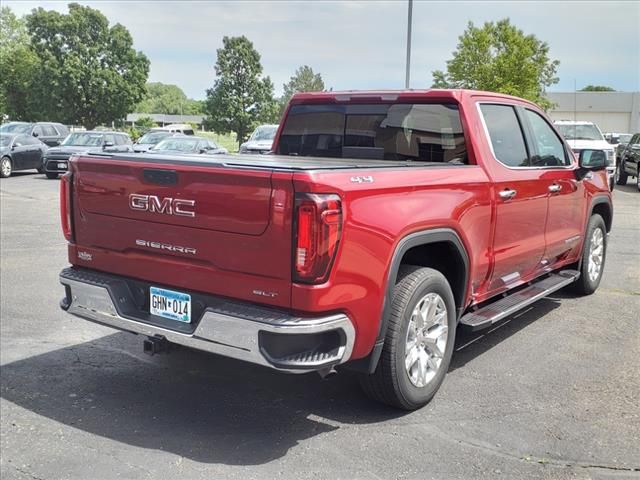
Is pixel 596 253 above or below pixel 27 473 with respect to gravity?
above

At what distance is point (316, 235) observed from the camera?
10.8ft

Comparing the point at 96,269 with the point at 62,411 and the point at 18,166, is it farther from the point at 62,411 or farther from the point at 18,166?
the point at 18,166

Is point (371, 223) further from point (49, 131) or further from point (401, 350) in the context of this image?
point (49, 131)

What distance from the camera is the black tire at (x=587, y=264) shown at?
6738 millimetres

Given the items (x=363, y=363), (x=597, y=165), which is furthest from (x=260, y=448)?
(x=597, y=165)

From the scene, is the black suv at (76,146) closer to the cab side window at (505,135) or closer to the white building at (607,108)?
the cab side window at (505,135)

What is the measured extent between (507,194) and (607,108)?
77.2 m

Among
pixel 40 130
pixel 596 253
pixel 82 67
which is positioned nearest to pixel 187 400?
pixel 596 253

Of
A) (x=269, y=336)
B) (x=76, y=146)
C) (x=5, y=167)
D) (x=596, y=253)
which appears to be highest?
(x=76, y=146)

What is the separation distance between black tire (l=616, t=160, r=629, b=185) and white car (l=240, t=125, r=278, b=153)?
38.7 feet

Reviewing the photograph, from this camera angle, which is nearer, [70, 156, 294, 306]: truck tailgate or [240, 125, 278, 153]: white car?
[70, 156, 294, 306]: truck tailgate

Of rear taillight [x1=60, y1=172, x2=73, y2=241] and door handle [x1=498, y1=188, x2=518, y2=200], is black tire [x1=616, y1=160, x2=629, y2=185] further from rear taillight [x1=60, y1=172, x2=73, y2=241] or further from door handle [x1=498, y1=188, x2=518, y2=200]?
rear taillight [x1=60, y1=172, x2=73, y2=241]

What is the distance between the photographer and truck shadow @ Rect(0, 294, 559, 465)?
3.74 metres

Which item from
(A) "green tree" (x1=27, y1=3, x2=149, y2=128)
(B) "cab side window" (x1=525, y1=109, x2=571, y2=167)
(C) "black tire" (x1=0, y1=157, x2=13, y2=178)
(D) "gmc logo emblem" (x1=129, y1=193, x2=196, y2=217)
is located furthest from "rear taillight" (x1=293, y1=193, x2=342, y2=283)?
(A) "green tree" (x1=27, y1=3, x2=149, y2=128)
